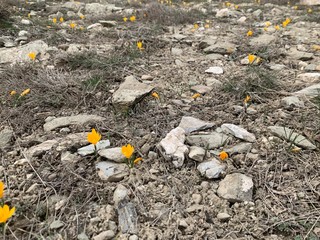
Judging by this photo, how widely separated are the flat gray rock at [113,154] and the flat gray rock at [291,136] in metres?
1.33

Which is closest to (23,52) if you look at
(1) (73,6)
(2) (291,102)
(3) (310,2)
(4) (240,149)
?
(4) (240,149)

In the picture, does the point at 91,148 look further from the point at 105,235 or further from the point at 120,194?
the point at 105,235

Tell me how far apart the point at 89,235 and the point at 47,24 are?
16.5 ft

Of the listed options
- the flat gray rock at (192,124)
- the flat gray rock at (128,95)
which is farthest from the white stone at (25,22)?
the flat gray rock at (192,124)

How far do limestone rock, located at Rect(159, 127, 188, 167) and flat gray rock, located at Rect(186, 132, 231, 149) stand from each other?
0.08m

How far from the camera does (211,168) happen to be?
2.17 meters

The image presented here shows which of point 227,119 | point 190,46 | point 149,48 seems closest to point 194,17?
point 190,46

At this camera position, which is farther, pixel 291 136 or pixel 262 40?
pixel 262 40

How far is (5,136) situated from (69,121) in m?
0.56

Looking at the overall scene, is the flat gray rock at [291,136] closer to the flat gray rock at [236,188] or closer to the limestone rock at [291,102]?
the limestone rock at [291,102]

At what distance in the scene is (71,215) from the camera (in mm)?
1865

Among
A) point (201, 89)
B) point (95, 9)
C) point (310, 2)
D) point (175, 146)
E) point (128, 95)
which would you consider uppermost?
point (128, 95)

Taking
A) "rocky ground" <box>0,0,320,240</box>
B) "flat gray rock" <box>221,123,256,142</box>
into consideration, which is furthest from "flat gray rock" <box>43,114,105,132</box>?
"flat gray rock" <box>221,123,256,142</box>

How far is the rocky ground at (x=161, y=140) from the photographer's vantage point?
72.7 inches
